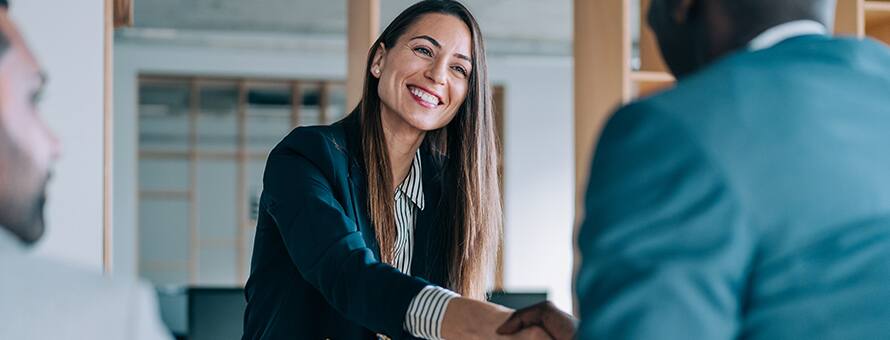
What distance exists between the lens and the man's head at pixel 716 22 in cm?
71

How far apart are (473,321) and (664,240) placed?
25.1 inches

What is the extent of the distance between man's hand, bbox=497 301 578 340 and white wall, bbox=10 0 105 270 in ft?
4.65

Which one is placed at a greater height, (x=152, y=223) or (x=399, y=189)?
(x=399, y=189)

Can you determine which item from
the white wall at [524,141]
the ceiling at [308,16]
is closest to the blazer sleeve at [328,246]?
the ceiling at [308,16]

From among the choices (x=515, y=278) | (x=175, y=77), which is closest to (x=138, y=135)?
(x=175, y=77)

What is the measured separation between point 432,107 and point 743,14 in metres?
0.96

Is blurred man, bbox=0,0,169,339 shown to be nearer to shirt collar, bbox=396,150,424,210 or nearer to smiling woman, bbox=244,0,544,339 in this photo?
smiling woman, bbox=244,0,544,339

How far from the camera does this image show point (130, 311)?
0.54 meters

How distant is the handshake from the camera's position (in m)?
1.20

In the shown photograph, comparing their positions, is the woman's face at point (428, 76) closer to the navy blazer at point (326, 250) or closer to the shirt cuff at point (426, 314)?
the navy blazer at point (326, 250)

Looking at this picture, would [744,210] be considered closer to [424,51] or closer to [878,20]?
[424,51]

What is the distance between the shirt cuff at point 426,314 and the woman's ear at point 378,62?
571 millimetres

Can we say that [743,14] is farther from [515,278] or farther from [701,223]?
[515,278]

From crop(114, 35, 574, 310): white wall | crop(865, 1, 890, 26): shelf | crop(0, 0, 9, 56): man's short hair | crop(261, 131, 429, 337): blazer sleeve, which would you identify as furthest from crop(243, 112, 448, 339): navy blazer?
crop(114, 35, 574, 310): white wall
